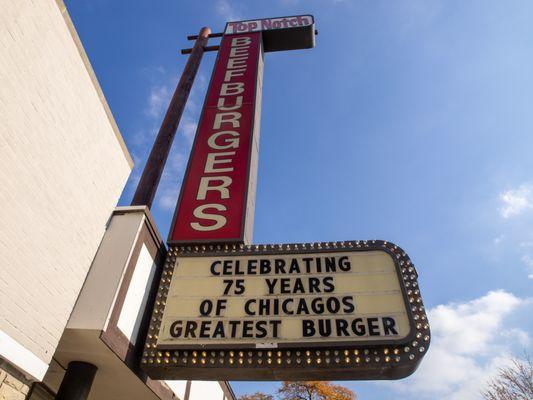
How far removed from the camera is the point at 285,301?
5.21m

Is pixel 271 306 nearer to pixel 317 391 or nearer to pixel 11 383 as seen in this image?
pixel 11 383

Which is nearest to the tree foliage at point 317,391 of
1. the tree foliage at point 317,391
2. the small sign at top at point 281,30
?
the tree foliage at point 317,391

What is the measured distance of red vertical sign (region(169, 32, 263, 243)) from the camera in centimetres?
652

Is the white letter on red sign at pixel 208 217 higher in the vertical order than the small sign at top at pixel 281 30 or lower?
lower

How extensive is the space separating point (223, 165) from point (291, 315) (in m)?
3.54

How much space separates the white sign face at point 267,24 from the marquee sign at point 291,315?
9.67 meters

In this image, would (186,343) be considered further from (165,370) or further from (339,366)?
(339,366)

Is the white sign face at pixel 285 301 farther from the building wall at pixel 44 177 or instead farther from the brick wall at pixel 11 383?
the brick wall at pixel 11 383

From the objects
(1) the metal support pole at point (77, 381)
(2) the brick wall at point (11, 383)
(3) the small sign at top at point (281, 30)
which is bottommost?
(2) the brick wall at point (11, 383)

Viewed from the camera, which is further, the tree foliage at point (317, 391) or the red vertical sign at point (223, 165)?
the tree foliage at point (317, 391)

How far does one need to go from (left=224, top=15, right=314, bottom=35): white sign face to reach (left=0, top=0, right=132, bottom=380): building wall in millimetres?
8303

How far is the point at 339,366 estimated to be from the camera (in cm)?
459

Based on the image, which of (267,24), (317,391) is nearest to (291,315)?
(267,24)

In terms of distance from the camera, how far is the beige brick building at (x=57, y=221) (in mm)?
4285
